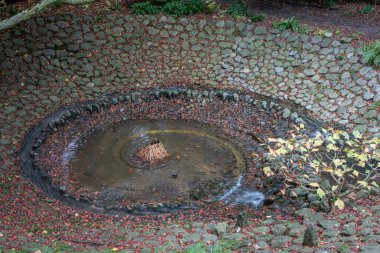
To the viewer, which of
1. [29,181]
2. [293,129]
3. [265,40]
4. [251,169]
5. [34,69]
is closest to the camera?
[29,181]

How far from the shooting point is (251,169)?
36.3 ft

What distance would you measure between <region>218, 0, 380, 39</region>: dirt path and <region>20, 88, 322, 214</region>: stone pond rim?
3.84 m

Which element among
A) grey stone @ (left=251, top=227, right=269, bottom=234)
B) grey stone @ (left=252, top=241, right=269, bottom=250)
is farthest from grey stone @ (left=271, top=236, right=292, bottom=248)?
grey stone @ (left=251, top=227, right=269, bottom=234)

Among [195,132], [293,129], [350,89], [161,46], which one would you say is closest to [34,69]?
[161,46]

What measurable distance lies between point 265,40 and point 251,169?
529 centimetres

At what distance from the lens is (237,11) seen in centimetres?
1569

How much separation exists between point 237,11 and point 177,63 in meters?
2.76

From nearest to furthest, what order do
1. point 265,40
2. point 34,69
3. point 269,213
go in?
point 269,213, point 34,69, point 265,40

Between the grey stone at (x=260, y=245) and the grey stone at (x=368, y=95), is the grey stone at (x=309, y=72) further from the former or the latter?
the grey stone at (x=260, y=245)

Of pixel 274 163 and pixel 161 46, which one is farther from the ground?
pixel 161 46

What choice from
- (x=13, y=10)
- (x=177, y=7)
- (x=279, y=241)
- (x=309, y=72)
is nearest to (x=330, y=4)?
(x=309, y=72)

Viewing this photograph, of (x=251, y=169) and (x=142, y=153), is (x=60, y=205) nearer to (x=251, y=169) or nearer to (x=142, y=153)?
(x=142, y=153)

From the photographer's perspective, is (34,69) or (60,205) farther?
(34,69)

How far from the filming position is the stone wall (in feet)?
42.7
